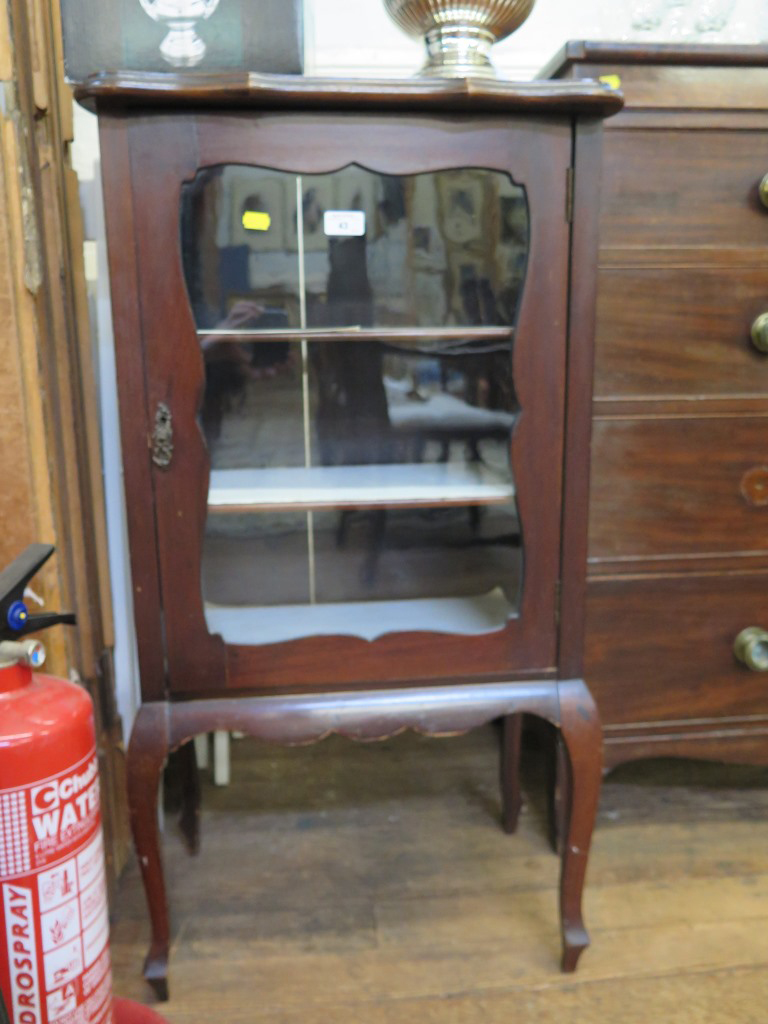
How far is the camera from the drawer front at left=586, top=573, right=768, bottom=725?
114cm

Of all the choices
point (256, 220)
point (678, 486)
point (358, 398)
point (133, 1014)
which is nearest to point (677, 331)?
point (678, 486)

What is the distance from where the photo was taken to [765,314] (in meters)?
1.08

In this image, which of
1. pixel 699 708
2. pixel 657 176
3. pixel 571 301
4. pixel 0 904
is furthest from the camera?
pixel 699 708

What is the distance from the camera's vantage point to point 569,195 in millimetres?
896

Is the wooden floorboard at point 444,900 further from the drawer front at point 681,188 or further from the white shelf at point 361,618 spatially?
the drawer front at point 681,188

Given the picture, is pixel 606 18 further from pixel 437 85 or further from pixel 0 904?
pixel 0 904

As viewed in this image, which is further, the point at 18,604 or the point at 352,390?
the point at 352,390

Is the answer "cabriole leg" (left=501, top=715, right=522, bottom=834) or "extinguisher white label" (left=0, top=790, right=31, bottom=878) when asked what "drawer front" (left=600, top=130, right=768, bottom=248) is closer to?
"cabriole leg" (left=501, top=715, right=522, bottom=834)

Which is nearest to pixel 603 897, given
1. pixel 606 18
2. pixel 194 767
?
pixel 194 767

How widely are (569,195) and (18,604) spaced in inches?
28.8

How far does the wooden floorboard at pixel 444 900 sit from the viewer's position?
3.37ft

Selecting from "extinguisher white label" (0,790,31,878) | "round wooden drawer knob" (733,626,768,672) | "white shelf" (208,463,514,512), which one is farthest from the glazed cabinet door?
"round wooden drawer knob" (733,626,768,672)

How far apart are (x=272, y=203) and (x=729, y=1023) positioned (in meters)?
1.14

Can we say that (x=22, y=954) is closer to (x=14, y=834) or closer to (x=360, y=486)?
(x=14, y=834)
